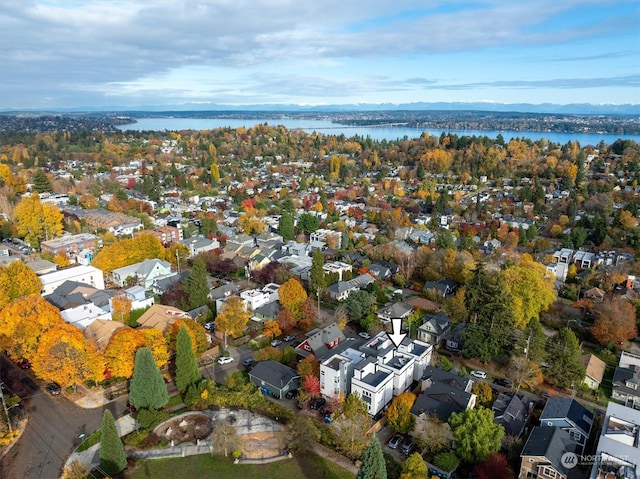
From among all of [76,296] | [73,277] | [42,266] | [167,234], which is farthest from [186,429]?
[167,234]

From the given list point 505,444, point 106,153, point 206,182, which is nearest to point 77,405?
point 505,444

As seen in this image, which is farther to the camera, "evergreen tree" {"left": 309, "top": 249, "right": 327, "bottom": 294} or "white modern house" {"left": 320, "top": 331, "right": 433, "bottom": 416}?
"evergreen tree" {"left": 309, "top": 249, "right": 327, "bottom": 294}

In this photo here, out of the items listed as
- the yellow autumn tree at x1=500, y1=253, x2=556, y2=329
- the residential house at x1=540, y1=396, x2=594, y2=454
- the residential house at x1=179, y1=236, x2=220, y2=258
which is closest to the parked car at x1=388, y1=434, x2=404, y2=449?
the residential house at x1=540, y1=396, x2=594, y2=454

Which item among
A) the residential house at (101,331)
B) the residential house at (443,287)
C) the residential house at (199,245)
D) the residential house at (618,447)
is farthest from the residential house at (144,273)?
the residential house at (618,447)

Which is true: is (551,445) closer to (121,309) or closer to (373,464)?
(373,464)

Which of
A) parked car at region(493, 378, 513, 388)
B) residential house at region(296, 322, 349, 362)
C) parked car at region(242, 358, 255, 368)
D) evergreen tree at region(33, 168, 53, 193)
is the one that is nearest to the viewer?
parked car at region(493, 378, 513, 388)

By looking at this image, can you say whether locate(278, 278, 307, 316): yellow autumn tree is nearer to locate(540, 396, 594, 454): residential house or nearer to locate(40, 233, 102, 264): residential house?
locate(540, 396, 594, 454): residential house

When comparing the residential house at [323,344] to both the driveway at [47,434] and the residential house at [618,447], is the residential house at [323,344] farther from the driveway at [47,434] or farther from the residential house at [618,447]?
the residential house at [618,447]
